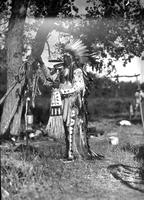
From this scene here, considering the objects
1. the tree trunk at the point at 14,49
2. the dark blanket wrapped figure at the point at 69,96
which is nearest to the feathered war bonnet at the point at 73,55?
the dark blanket wrapped figure at the point at 69,96

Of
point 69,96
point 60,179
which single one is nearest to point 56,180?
point 60,179

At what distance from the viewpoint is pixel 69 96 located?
393 inches

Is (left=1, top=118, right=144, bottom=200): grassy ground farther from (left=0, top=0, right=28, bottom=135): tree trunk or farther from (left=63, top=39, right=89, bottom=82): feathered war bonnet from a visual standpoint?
(left=0, top=0, right=28, bottom=135): tree trunk

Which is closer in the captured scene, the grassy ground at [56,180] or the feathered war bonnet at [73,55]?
the grassy ground at [56,180]

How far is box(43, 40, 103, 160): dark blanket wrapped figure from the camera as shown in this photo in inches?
389

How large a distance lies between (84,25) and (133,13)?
187 centimetres

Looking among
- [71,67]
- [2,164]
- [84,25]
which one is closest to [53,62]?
[71,67]

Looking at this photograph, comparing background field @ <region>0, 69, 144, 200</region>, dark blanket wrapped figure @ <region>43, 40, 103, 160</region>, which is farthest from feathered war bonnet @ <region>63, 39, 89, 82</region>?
background field @ <region>0, 69, 144, 200</region>

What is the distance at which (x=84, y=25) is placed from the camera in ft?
55.1

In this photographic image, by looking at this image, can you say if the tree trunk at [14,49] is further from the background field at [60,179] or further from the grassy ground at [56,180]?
the grassy ground at [56,180]

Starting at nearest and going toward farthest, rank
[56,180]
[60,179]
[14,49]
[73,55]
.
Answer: [56,180], [60,179], [73,55], [14,49]

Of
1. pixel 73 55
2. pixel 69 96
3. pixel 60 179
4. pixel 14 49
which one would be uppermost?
pixel 14 49

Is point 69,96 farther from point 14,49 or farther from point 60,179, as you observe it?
point 14,49

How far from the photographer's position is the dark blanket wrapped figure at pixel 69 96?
32.4ft
